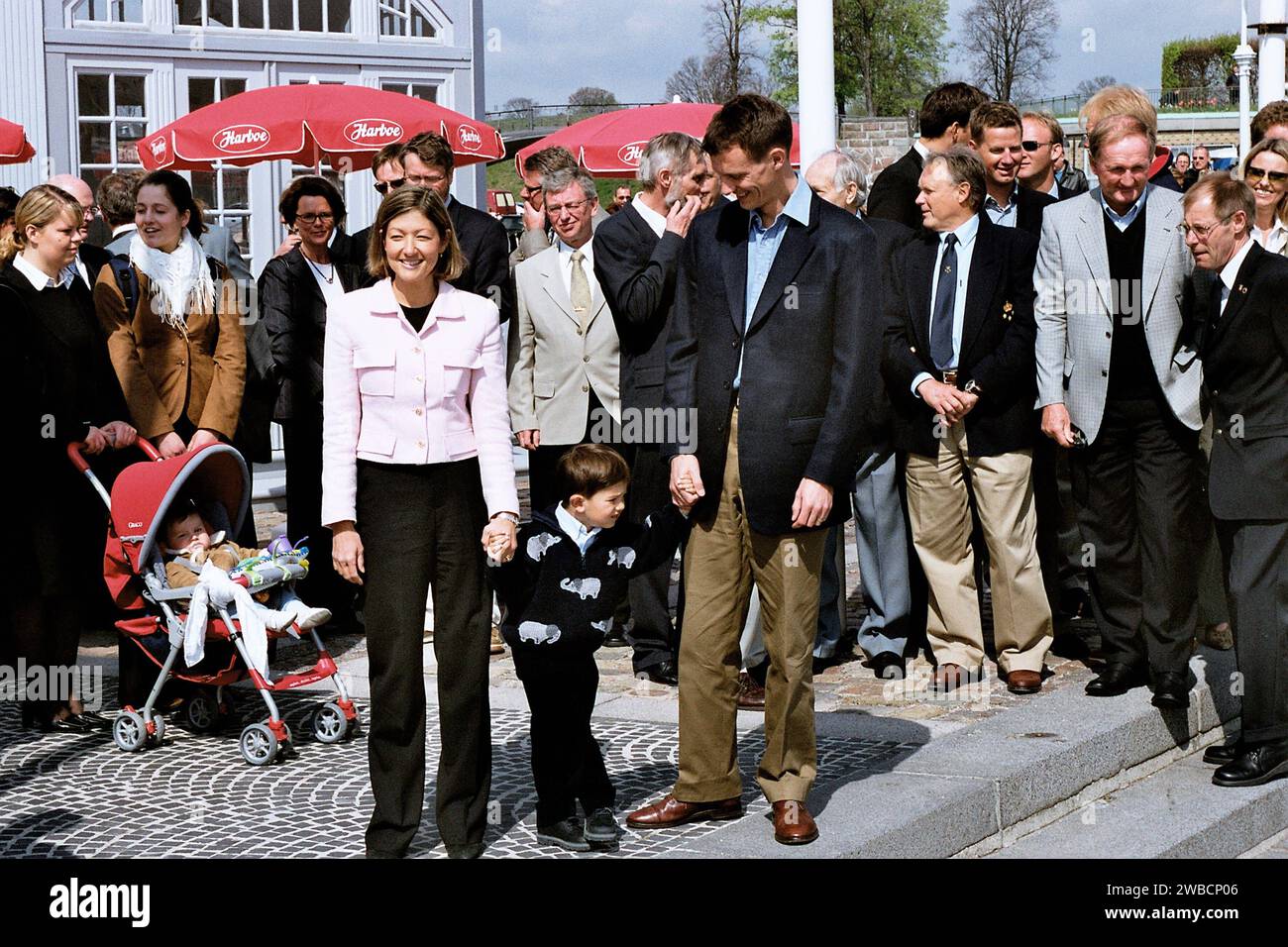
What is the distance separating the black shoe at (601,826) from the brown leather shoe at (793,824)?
0.48 m

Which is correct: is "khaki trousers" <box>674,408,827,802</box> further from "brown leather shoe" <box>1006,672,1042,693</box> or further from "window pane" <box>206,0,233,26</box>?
"window pane" <box>206,0,233,26</box>

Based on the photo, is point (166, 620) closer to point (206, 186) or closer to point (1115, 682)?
point (1115, 682)

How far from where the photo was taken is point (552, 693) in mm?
5191

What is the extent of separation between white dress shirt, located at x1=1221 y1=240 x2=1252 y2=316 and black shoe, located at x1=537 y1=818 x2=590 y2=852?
3.10 m

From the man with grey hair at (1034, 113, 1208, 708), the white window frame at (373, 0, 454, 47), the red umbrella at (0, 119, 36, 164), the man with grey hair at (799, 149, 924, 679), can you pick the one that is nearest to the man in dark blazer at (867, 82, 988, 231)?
the man with grey hair at (799, 149, 924, 679)

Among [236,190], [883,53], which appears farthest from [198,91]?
[883,53]

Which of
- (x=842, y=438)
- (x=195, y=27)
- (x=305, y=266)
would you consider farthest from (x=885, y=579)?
(x=195, y=27)

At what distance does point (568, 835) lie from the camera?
5.17 m

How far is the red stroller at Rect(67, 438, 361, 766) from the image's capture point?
21.9 feet

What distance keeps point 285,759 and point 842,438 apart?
101 inches

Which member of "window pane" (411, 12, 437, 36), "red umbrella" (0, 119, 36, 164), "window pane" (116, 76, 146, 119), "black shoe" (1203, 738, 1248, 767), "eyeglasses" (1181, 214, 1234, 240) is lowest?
"black shoe" (1203, 738, 1248, 767)

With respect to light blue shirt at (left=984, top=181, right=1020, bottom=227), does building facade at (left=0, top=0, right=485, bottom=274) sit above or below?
above

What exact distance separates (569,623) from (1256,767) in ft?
8.83

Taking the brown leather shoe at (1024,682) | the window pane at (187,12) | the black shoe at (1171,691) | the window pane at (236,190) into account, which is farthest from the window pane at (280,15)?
the black shoe at (1171,691)
